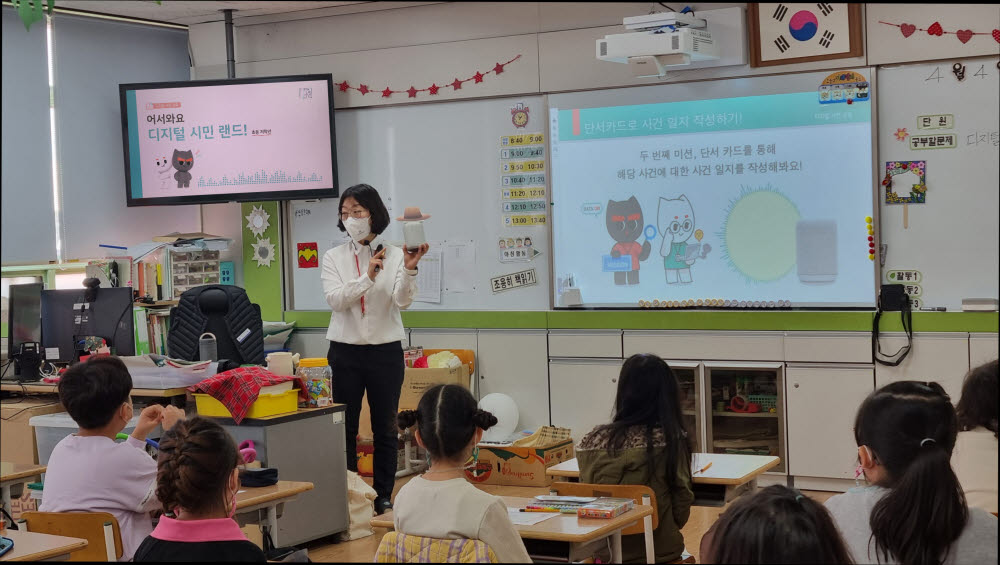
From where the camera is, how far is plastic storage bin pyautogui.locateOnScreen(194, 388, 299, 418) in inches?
177

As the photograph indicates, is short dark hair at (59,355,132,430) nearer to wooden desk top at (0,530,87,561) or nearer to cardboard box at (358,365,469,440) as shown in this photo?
wooden desk top at (0,530,87,561)

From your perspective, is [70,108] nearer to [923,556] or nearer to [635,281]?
[635,281]

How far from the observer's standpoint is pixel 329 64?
7039 mm

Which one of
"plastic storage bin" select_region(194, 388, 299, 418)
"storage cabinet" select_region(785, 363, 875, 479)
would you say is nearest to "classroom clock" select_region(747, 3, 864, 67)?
"storage cabinet" select_region(785, 363, 875, 479)

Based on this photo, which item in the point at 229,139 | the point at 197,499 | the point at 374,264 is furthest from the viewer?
the point at 229,139

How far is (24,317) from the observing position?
5.52 m

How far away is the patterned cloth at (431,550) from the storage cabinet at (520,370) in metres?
3.99

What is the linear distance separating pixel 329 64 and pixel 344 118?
37cm

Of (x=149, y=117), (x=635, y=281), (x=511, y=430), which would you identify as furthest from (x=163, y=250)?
(x=635, y=281)

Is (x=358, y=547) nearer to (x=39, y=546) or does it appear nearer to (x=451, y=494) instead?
(x=39, y=546)

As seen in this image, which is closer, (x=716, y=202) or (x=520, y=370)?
(x=716, y=202)

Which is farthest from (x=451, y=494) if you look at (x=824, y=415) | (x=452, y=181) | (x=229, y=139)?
(x=229, y=139)

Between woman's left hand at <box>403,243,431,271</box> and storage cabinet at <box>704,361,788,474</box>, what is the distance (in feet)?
6.60

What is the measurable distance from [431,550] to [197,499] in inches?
21.6
